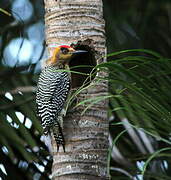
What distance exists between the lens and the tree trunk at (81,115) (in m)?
2.17

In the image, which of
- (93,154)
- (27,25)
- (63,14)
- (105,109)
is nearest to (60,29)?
(63,14)

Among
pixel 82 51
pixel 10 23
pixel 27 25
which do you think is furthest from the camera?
pixel 27 25

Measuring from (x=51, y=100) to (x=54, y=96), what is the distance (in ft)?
0.09

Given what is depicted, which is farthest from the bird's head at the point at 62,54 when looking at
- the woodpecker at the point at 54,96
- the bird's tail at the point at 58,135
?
the bird's tail at the point at 58,135

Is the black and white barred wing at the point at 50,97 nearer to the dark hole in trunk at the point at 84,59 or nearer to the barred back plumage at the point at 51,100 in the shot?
the barred back plumage at the point at 51,100

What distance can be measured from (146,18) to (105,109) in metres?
1.75

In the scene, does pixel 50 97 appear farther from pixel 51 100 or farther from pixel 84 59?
pixel 84 59

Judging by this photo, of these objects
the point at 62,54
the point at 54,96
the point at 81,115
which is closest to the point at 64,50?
the point at 62,54

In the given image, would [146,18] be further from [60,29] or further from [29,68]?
[60,29]

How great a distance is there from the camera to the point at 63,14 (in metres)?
2.38

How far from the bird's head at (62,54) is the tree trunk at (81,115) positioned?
46 mm

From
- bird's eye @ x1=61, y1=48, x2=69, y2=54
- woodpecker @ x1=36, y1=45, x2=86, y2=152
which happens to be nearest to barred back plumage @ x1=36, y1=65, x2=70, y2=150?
woodpecker @ x1=36, y1=45, x2=86, y2=152

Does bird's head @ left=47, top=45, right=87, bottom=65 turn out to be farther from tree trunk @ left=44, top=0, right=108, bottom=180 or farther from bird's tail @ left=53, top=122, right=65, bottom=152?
bird's tail @ left=53, top=122, right=65, bottom=152

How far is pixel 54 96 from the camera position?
2449mm
